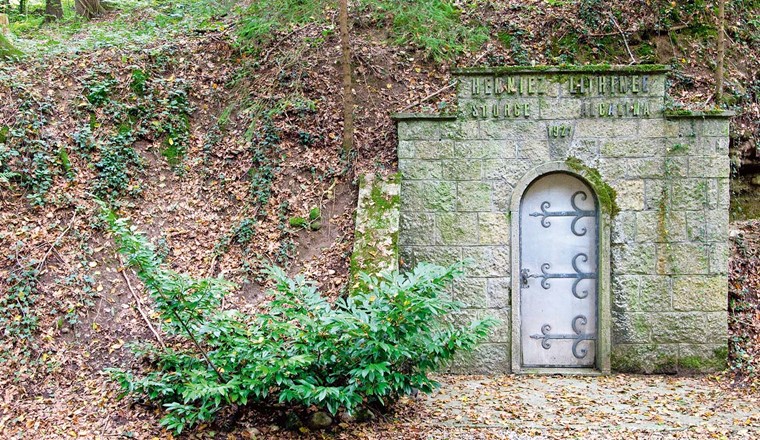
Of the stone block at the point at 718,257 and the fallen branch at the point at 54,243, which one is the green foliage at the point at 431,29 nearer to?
the stone block at the point at 718,257

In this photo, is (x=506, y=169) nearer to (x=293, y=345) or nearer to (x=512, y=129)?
(x=512, y=129)

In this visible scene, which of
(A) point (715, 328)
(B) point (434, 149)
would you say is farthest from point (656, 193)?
(B) point (434, 149)

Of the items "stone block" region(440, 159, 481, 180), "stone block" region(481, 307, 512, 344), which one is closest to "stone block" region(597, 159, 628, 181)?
"stone block" region(440, 159, 481, 180)

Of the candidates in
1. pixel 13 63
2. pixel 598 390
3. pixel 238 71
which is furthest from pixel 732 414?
pixel 13 63

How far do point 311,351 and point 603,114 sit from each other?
168 inches

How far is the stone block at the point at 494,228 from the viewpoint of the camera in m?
6.88

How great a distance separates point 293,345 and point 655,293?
4.25 meters

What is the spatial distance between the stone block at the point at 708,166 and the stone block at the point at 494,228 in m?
2.10

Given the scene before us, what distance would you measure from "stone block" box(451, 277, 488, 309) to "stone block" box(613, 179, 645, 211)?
1.74 meters

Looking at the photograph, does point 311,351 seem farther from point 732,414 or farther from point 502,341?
point 732,414

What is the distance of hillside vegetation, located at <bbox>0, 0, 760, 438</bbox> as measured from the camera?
19.5ft

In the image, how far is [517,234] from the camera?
6.87 metres

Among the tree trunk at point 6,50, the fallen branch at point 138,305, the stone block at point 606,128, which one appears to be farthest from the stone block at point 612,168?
the tree trunk at point 6,50

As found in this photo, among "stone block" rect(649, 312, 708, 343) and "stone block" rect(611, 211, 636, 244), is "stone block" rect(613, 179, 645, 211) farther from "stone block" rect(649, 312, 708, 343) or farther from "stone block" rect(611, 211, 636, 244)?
"stone block" rect(649, 312, 708, 343)
